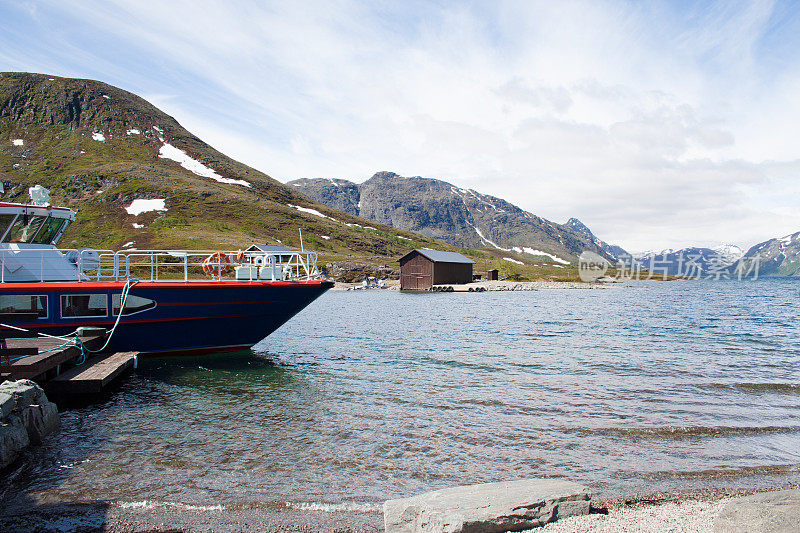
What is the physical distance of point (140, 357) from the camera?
1775 centimetres

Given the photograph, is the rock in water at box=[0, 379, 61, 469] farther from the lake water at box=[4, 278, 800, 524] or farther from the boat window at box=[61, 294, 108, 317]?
the boat window at box=[61, 294, 108, 317]

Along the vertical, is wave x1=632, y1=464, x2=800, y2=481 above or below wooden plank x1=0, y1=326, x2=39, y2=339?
below

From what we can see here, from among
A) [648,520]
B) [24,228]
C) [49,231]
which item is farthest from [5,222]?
[648,520]

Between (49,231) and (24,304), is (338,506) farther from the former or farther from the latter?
(49,231)

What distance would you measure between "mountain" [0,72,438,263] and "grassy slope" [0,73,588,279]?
0.96ft

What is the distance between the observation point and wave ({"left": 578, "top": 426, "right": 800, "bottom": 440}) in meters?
10.1

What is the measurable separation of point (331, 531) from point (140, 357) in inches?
560

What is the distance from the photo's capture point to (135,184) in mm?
114125

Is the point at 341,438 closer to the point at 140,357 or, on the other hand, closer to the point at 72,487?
the point at 72,487

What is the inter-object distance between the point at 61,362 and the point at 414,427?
973cm

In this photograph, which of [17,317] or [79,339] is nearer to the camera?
[79,339]

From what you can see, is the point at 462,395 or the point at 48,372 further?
the point at 462,395

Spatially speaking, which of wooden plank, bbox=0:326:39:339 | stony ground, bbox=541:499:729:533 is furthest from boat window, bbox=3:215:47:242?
stony ground, bbox=541:499:729:533

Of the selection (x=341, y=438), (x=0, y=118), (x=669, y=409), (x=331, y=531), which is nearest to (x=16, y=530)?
(x=331, y=531)
